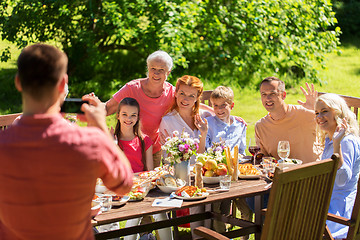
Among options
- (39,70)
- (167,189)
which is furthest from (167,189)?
(39,70)

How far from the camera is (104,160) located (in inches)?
72.9

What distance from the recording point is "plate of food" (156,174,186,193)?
136 inches

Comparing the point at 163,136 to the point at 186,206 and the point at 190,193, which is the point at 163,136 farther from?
the point at 186,206

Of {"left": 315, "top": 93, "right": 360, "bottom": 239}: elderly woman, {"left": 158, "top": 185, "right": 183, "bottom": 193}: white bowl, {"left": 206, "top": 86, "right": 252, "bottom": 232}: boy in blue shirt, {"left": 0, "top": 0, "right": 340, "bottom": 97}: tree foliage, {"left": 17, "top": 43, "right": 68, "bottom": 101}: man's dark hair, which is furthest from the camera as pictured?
{"left": 0, "top": 0, "right": 340, "bottom": 97}: tree foliage

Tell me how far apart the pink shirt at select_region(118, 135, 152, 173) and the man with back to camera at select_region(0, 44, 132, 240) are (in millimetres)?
2403

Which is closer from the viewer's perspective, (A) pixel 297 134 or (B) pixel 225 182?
(B) pixel 225 182

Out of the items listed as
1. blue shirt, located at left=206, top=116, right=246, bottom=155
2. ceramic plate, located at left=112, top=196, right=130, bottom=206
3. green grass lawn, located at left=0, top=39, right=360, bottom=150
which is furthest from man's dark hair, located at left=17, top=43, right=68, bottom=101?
green grass lawn, located at left=0, top=39, right=360, bottom=150

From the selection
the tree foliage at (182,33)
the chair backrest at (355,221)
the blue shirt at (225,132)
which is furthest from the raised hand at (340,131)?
the tree foliage at (182,33)

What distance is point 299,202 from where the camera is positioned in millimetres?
2877

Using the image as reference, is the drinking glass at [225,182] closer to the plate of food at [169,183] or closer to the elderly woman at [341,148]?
the plate of food at [169,183]

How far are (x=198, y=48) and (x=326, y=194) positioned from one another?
6.01m

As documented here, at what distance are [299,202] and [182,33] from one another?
5.41 meters

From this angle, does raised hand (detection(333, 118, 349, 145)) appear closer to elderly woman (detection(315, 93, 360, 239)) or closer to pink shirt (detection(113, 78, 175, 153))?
elderly woman (detection(315, 93, 360, 239))

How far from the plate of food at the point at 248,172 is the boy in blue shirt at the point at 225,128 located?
19.7 inches
